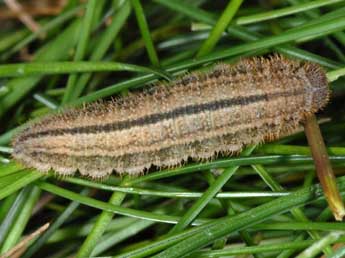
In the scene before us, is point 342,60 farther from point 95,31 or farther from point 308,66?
point 95,31

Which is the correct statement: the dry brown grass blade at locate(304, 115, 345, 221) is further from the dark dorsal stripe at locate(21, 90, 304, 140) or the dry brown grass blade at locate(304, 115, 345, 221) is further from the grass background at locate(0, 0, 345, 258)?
the dark dorsal stripe at locate(21, 90, 304, 140)

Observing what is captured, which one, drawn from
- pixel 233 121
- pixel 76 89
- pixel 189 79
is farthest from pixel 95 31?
pixel 233 121

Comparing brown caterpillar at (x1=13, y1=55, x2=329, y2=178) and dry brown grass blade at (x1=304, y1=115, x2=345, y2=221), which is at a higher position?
brown caterpillar at (x1=13, y1=55, x2=329, y2=178)

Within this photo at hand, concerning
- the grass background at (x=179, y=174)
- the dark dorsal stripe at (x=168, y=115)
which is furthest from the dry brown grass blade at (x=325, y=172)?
the dark dorsal stripe at (x=168, y=115)

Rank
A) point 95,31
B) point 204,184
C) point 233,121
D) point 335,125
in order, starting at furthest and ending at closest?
point 95,31, point 204,184, point 335,125, point 233,121

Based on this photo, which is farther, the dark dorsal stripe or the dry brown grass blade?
the dark dorsal stripe

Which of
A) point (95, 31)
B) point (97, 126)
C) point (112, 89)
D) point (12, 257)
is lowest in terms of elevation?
point (12, 257)

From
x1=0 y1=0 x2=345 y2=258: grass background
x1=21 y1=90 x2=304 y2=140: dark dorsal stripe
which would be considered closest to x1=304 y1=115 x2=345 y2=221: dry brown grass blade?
x1=0 y1=0 x2=345 y2=258: grass background

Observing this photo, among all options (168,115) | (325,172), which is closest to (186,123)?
(168,115)

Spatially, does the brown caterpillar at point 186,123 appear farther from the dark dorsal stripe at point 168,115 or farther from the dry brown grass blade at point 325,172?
the dry brown grass blade at point 325,172
